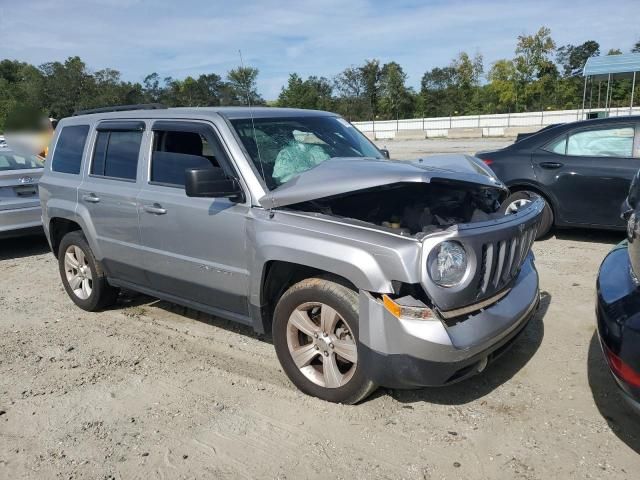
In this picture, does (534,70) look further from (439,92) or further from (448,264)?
(448,264)

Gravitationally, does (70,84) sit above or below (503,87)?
above

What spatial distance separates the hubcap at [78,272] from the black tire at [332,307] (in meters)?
2.66

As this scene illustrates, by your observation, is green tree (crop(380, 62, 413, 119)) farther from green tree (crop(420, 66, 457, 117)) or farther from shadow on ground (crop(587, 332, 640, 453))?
shadow on ground (crop(587, 332, 640, 453))

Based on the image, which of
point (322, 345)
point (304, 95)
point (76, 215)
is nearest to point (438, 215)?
point (322, 345)

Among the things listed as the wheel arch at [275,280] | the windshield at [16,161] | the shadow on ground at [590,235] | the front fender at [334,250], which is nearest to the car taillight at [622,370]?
the front fender at [334,250]

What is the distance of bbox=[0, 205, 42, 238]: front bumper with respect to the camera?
7.62m

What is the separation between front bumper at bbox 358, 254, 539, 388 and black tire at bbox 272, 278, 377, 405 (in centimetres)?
11

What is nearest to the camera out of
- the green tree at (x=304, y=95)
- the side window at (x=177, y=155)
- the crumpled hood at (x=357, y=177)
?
the crumpled hood at (x=357, y=177)

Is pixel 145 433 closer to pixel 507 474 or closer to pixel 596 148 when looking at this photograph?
pixel 507 474

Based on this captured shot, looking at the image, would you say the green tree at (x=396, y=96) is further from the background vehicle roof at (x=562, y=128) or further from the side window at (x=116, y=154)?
the side window at (x=116, y=154)

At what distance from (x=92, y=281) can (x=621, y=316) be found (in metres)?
4.52

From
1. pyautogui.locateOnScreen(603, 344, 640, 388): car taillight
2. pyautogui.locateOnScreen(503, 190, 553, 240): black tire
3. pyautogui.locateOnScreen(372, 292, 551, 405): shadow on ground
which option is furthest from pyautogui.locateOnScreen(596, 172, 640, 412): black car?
pyautogui.locateOnScreen(503, 190, 553, 240): black tire

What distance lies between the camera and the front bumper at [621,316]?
2.44 meters

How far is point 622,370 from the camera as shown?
2.49 meters
